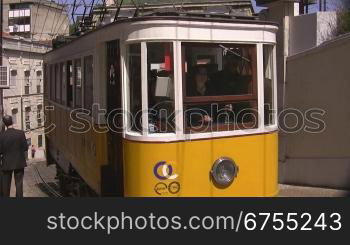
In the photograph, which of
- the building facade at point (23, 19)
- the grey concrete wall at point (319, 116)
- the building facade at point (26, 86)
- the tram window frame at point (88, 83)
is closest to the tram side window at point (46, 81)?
the tram window frame at point (88, 83)

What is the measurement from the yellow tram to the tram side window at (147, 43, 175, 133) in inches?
0.4

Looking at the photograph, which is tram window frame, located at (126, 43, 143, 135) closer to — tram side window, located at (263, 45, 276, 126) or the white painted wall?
tram side window, located at (263, 45, 276, 126)

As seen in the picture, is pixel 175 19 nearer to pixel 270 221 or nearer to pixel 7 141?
pixel 270 221

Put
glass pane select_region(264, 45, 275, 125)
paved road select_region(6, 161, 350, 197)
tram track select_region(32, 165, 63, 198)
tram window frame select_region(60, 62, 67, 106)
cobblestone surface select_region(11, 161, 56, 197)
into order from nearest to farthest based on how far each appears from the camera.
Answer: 1. glass pane select_region(264, 45, 275, 125)
2. paved road select_region(6, 161, 350, 197)
3. tram window frame select_region(60, 62, 67, 106)
4. tram track select_region(32, 165, 63, 198)
5. cobblestone surface select_region(11, 161, 56, 197)

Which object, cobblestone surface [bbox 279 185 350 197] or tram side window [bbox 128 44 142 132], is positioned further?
cobblestone surface [bbox 279 185 350 197]

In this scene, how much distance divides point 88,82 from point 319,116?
4084mm

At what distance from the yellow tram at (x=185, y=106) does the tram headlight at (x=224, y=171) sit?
0.03ft

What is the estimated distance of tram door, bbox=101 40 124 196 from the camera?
236 inches

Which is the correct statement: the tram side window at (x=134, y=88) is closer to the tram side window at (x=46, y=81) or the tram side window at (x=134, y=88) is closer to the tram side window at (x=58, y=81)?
the tram side window at (x=58, y=81)

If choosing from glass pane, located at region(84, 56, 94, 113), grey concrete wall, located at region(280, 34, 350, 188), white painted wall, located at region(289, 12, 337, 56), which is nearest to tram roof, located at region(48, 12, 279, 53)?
glass pane, located at region(84, 56, 94, 113)

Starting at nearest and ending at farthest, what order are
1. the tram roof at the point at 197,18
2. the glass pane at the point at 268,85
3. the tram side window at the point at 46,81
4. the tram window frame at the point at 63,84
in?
the tram roof at the point at 197,18 < the glass pane at the point at 268,85 < the tram window frame at the point at 63,84 < the tram side window at the point at 46,81

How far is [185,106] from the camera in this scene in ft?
18.5

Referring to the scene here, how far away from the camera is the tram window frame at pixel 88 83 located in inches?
272

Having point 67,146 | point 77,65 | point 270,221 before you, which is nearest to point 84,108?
point 77,65
